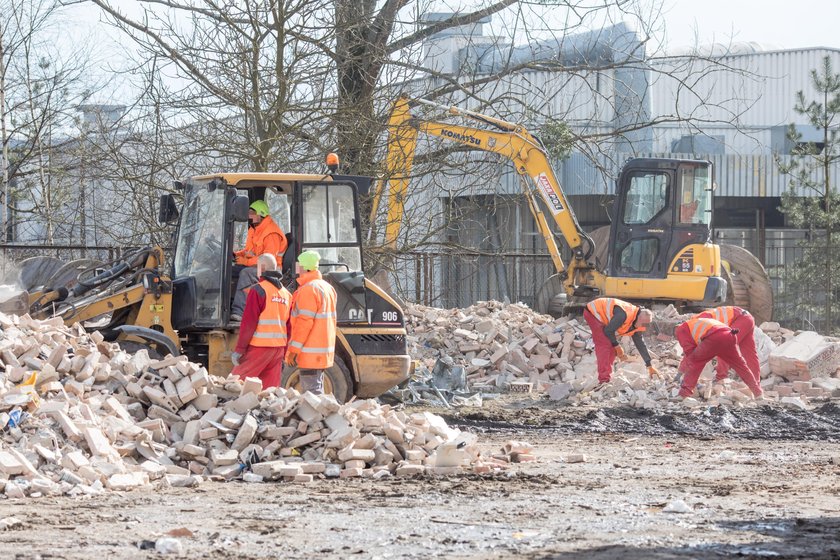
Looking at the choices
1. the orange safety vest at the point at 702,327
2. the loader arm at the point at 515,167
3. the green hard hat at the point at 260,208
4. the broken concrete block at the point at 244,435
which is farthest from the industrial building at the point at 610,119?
the broken concrete block at the point at 244,435

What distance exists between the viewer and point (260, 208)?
1117 cm

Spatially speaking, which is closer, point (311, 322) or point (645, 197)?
point (311, 322)

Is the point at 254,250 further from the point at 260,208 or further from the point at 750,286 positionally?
the point at 750,286

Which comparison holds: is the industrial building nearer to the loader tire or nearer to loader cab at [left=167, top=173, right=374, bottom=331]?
loader cab at [left=167, top=173, right=374, bottom=331]

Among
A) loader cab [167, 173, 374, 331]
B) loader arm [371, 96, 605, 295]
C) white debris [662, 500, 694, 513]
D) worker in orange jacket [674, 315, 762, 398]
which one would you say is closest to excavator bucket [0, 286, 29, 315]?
loader cab [167, 173, 374, 331]

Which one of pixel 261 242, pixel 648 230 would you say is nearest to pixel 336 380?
pixel 261 242

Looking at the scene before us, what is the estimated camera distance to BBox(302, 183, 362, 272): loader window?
442 inches

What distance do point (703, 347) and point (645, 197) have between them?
5630mm

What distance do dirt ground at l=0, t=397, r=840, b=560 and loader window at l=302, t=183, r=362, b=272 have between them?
8.03ft

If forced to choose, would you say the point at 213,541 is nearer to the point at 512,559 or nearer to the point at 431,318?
the point at 512,559

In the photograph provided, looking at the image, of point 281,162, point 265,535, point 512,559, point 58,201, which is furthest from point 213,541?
point 58,201

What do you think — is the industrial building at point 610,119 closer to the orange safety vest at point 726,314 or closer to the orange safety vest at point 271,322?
the orange safety vest at point 726,314

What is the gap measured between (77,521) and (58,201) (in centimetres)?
1840

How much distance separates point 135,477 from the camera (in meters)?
7.96
